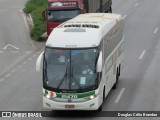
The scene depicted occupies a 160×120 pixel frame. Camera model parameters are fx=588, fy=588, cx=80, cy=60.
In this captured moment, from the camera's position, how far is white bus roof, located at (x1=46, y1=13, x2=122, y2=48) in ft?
76.1

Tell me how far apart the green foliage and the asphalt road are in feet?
2.54

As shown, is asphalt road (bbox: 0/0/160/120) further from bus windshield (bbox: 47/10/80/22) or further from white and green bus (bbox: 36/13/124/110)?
bus windshield (bbox: 47/10/80/22)

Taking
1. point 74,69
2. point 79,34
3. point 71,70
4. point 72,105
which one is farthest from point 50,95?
point 79,34

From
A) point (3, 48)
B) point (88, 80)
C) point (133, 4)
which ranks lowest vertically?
point (133, 4)

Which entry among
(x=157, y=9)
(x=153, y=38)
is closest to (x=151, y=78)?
(x=153, y=38)

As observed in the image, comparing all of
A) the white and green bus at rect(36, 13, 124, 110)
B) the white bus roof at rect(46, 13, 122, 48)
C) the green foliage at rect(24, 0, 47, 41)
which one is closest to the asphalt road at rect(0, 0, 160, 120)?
the green foliage at rect(24, 0, 47, 41)

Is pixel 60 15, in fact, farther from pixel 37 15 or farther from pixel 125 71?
pixel 37 15

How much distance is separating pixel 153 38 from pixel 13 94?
16.7 meters

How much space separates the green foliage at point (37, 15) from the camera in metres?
42.3

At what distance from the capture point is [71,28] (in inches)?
958

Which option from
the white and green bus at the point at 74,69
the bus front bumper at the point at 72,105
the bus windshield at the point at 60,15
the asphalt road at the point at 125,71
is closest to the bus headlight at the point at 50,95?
the white and green bus at the point at 74,69

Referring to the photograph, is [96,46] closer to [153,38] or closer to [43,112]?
[43,112]

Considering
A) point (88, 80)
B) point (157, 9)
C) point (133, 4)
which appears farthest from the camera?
point (133, 4)

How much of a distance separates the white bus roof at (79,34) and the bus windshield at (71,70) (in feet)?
0.94
